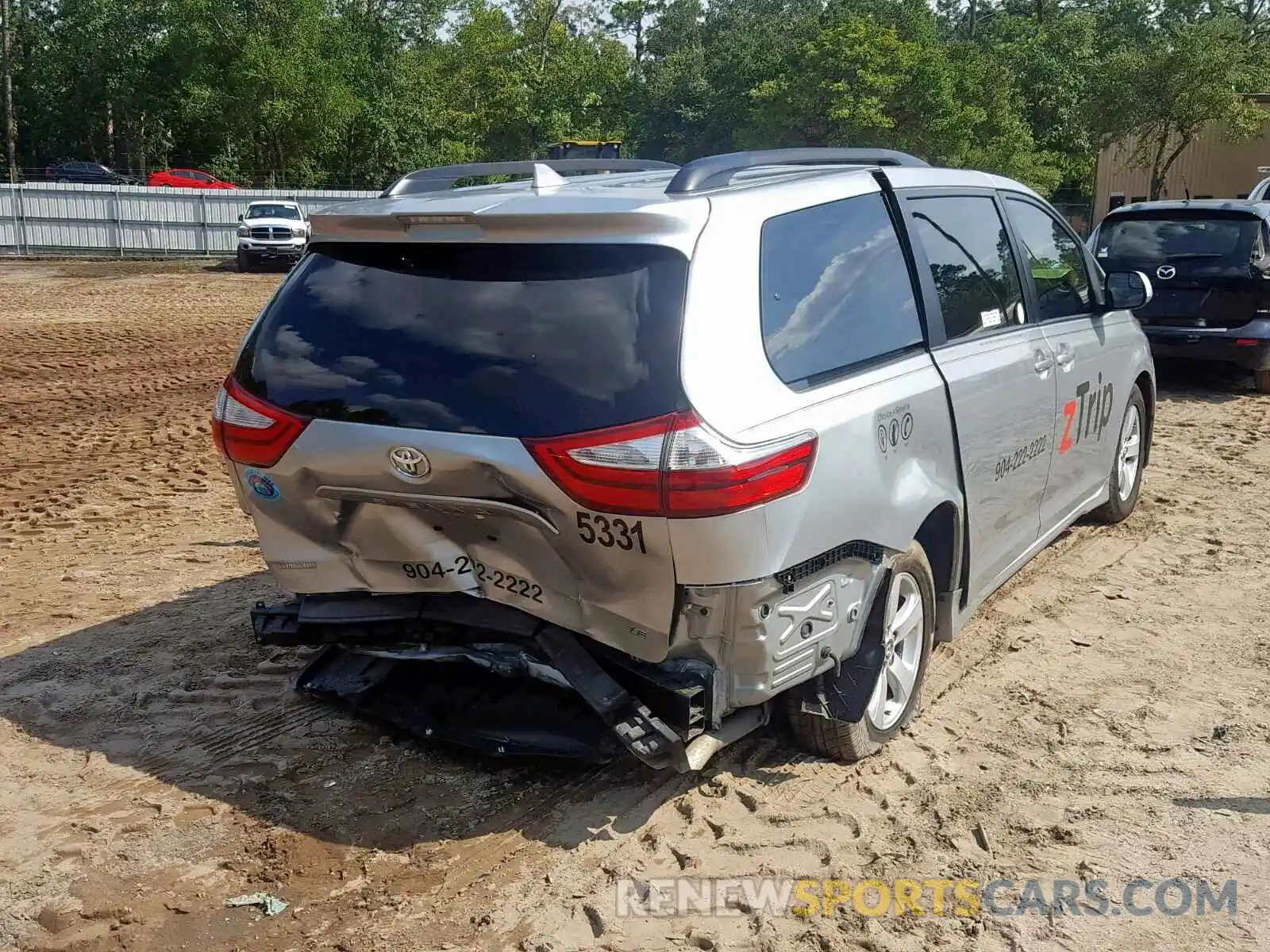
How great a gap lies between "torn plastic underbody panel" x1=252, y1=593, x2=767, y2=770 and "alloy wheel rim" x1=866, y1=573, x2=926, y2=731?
0.52 meters

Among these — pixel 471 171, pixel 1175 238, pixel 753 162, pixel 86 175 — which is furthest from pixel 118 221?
pixel 753 162

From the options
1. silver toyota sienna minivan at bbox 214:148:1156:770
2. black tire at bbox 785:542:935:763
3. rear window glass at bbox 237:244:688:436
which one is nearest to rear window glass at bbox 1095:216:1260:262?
silver toyota sienna minivan at bbox 214:148:1156:770

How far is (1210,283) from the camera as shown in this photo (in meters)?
10.8

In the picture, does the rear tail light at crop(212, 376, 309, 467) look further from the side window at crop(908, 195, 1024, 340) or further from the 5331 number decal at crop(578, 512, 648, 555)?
the side window at crop(908, 195, 1024, 340)

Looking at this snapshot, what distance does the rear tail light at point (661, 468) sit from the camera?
323cm

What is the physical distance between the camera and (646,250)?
3416mm

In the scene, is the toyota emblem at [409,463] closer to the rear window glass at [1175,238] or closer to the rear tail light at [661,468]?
the rear tail light at [661,468]

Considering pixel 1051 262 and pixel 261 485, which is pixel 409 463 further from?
pixel 1051 262

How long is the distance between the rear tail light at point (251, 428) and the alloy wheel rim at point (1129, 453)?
461cm

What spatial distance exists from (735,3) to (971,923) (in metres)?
90.7

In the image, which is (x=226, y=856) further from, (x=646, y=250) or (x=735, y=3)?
(x=735, y=3)

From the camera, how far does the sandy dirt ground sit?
10.8ft

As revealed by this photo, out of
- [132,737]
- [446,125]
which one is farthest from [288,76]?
[132,737]

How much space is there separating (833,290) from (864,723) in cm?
143
